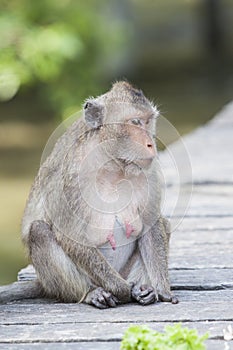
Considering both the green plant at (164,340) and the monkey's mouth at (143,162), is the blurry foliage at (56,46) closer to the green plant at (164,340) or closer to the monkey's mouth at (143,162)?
the monkey's mouth at (143,162)

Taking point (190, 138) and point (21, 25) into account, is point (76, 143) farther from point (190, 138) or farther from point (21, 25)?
point (21, 25)

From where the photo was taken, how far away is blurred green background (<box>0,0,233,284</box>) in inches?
445

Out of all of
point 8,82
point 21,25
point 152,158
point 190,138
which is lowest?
point 152,158

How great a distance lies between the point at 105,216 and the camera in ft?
16.5

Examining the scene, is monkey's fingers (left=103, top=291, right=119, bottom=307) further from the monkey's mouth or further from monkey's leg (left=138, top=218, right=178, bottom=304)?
the monkey's mouth

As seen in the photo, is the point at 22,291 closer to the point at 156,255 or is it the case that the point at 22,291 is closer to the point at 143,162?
the point at 156,255

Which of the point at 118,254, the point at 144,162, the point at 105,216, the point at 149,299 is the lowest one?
the point at 149,299

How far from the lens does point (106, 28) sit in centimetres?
1488

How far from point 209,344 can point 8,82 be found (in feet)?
22.1

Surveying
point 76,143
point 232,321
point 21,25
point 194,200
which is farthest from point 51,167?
point 21,25

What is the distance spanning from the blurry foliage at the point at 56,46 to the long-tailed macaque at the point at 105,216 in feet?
18.4

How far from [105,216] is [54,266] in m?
0.35

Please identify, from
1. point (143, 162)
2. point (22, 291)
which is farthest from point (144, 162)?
point (22, 291)

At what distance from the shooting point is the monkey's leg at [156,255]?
5113 millimetres
